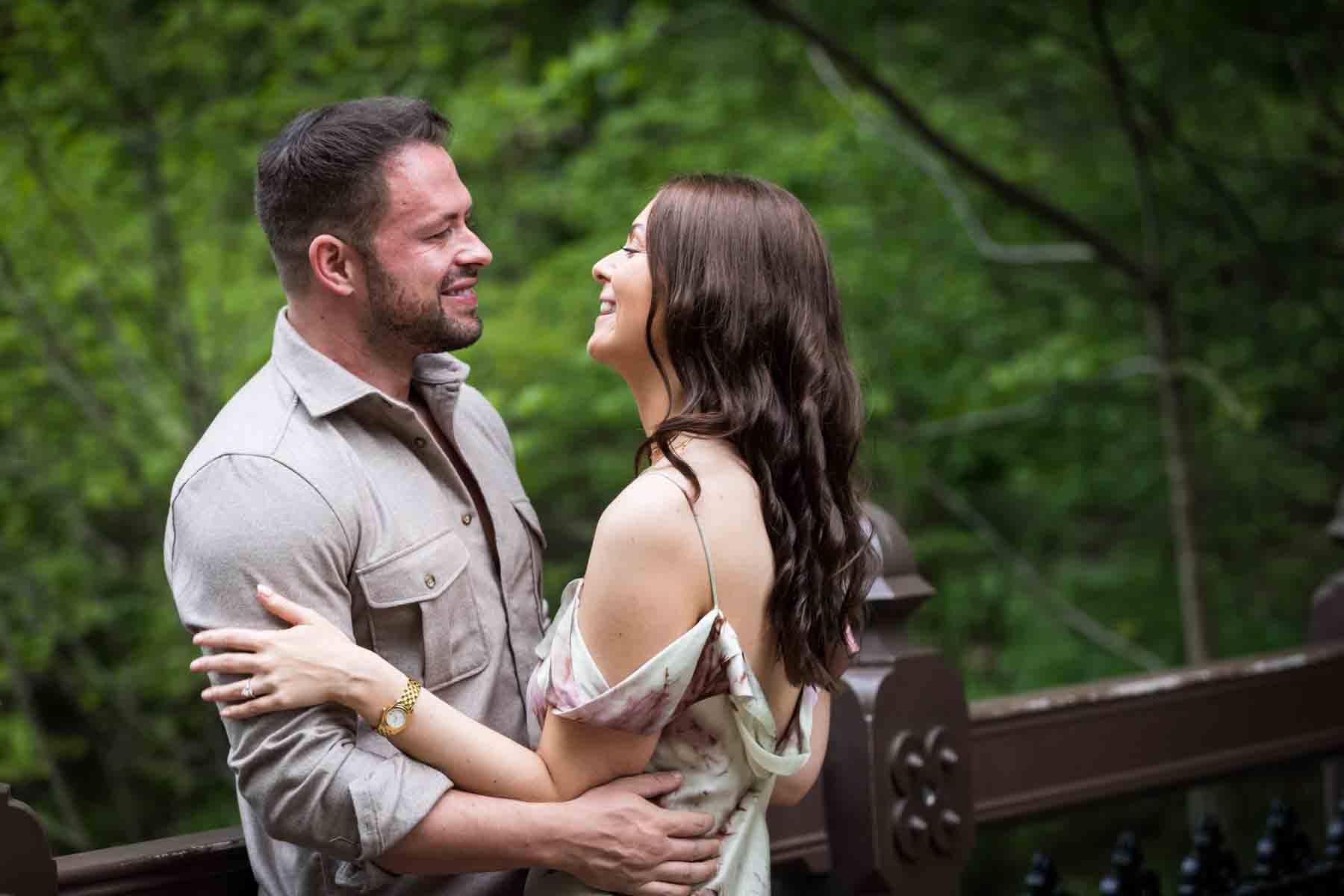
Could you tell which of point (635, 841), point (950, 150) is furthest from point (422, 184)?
point (950, 150)

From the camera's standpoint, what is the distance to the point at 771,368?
189cm

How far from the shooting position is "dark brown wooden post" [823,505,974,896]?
7.35ft

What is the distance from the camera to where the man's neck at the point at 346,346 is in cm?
207

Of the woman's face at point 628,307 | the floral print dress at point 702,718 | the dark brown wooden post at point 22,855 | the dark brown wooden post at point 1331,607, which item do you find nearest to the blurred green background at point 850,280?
the dark brown wooden post at point 1331,607

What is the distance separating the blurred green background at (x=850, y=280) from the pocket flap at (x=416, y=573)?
12.9 ft

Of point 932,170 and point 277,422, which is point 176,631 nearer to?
point 932,170

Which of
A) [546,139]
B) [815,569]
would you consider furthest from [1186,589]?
[815,569]

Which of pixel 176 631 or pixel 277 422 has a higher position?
pixel 277 422

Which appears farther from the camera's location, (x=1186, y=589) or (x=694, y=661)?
(x=1186, y=589)

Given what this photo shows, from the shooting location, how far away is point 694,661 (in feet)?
5.62

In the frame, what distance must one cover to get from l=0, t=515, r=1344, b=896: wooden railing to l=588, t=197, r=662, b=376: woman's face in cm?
65

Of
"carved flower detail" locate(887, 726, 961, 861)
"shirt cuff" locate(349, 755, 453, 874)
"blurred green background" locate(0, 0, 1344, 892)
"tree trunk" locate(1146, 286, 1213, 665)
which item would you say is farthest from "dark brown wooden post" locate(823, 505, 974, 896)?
"tree trunk" locate(1146, 286, 1213, 665)

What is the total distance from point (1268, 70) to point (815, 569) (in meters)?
4.91

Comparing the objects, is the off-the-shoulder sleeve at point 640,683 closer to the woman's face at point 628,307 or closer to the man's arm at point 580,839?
the man's arm at point 580,839
